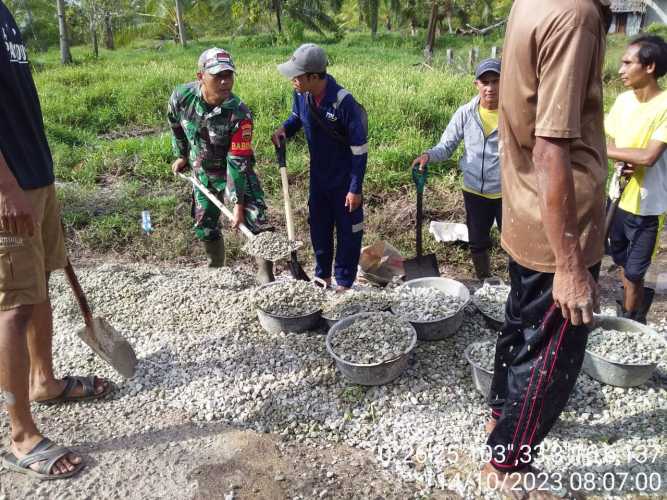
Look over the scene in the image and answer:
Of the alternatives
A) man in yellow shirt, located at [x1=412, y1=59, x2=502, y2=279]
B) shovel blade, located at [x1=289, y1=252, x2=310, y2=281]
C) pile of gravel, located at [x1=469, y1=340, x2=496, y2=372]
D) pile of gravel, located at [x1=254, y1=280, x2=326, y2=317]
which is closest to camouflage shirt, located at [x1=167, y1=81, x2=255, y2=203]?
shovel blade, located at [x1=289, y1=252, x2=310, y2=281]

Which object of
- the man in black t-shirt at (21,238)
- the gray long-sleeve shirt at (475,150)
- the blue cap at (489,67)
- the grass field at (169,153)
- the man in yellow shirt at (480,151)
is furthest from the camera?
the grass field at (169,153)

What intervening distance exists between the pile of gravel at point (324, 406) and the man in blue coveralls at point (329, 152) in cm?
84

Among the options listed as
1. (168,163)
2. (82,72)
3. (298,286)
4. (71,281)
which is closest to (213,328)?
(298,286)

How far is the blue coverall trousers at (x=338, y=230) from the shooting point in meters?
3.98

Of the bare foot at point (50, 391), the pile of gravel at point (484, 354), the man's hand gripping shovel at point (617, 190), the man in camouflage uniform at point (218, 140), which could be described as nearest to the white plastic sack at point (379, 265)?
the man in camouflage uniform at point (218, 140)

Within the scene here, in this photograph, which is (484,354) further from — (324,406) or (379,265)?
(379,265)

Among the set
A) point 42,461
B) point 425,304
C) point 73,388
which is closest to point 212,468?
point 42,461

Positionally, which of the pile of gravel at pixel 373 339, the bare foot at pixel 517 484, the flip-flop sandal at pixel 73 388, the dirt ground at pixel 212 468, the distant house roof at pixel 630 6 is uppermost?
the distant house roof at pixel 630 6

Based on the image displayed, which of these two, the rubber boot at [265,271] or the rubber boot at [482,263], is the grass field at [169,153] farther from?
the rubber boot at [265,271]

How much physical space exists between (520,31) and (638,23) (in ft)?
105

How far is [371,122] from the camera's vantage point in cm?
773

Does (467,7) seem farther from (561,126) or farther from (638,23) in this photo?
(561,126)

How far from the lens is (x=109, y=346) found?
3.02 metres

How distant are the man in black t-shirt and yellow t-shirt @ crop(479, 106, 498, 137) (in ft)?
9.11
